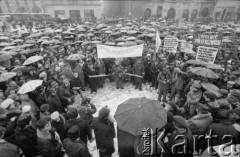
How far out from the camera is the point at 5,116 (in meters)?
3.72

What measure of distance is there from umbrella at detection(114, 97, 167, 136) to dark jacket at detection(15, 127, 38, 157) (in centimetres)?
197

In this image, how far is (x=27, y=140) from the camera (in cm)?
344

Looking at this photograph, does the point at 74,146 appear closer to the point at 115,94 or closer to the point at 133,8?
the point at 115,94

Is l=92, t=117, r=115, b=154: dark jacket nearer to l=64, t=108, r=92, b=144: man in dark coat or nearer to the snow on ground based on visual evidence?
l=64, t=108, r=92, b=144: man in dark coat

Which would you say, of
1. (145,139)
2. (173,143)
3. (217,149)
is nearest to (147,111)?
(145,139)

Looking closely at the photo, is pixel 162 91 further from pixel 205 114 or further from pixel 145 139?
pixel 145 139

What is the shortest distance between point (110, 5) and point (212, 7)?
25.8m

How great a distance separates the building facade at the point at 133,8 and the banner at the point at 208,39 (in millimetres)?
32141

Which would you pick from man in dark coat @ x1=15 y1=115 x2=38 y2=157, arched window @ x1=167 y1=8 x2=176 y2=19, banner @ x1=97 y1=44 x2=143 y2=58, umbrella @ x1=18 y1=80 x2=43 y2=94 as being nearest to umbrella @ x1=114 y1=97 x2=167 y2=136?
man in dark coat @ x1=15 y1=115 x2=38 y2=157

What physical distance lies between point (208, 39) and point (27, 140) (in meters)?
7.60

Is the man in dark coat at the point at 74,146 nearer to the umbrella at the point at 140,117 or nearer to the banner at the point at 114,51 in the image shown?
the umbrella at the point at 140,117

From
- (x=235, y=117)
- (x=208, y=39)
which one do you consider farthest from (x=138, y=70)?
(x=235, y=117)

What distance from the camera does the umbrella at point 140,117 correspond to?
9.13 feet

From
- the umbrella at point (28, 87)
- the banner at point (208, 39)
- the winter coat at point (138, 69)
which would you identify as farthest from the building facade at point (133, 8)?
the umbrella at point (28, 87)
